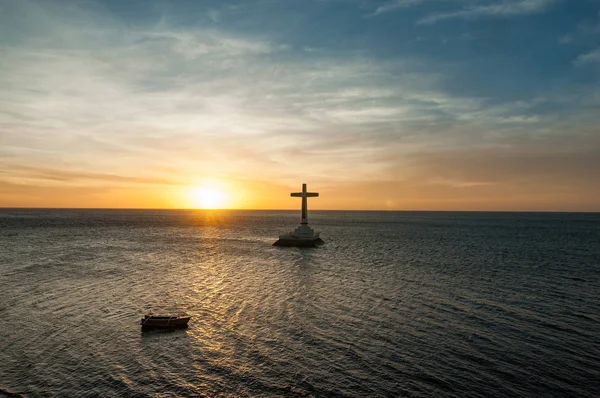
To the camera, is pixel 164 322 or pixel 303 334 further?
pixel 164 322

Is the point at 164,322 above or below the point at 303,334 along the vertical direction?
above

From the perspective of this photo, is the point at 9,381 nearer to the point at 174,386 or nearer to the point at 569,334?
the point at 174,386

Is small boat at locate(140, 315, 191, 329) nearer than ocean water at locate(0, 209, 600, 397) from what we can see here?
No

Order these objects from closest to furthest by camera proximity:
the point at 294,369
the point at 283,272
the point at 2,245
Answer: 1. the point at 294,369
2. the point at 283,272
3. the point at 2,245

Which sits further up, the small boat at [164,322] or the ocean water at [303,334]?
the small boat at [164,322]

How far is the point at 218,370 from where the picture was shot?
23156mm

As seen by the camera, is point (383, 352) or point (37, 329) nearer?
point (383, 352)

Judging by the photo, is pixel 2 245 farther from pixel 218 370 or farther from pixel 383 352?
pixel 383 352

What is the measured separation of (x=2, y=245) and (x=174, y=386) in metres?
95.9

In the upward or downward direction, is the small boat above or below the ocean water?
above

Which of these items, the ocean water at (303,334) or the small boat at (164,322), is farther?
the small boat at (164,322)

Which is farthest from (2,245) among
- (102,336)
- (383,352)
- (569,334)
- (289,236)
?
(569,334)

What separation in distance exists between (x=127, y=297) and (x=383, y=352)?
28.4 meters

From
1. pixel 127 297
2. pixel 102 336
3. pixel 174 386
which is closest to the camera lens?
pixel 174 386
